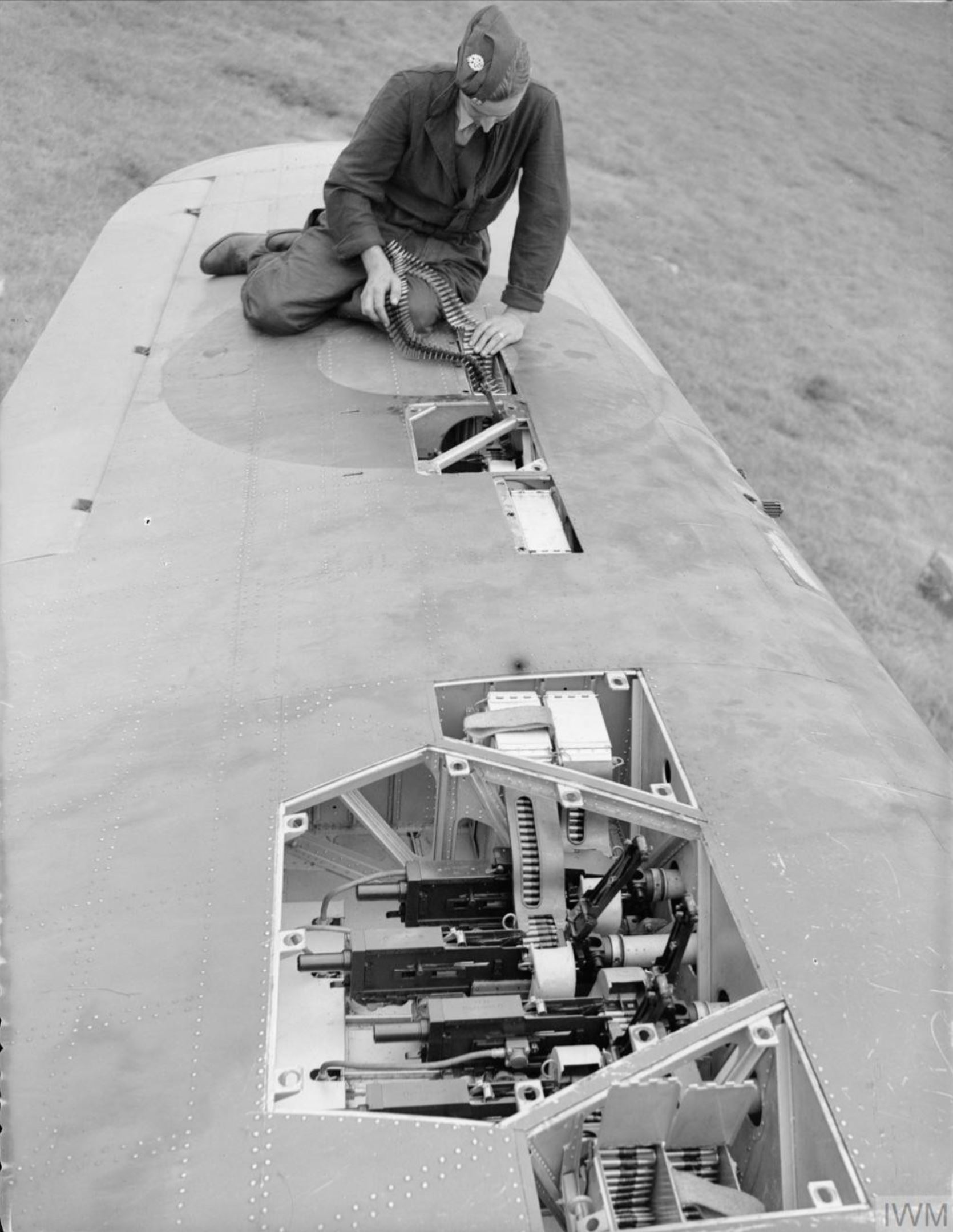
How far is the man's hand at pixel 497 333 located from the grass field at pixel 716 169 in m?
2.82

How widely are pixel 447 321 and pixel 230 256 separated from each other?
1.65 meters

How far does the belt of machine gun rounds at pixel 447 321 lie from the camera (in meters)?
6.08

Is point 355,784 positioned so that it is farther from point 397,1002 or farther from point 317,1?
point 317,1

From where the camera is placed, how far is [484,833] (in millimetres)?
4102

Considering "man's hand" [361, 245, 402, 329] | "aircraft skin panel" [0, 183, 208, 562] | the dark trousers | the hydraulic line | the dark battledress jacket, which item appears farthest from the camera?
the dark trousers

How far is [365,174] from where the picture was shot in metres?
5.94

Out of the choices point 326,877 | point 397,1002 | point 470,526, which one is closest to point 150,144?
point 470,526

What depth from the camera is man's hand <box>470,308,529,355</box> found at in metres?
6.07
